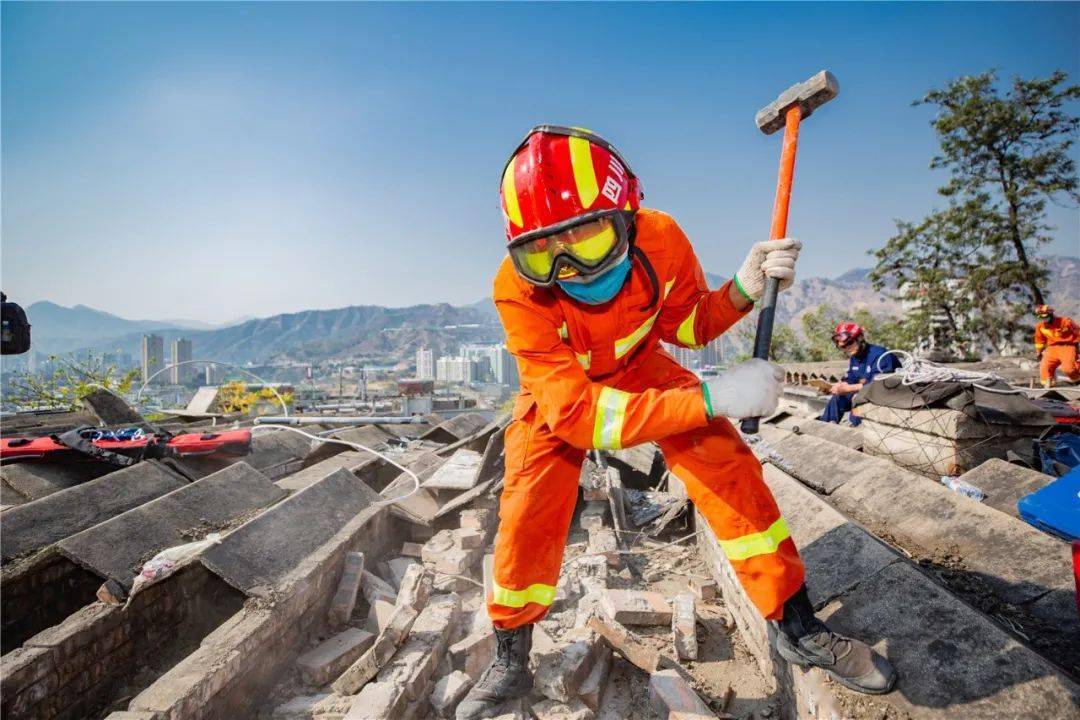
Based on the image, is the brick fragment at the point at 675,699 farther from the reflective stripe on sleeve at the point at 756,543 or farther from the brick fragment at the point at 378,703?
the brick fragment at the point at 378,703

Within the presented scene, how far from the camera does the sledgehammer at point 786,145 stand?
233 cm

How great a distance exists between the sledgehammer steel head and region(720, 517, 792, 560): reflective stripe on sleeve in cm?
197

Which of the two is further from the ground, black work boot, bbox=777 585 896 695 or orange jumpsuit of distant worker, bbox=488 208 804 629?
orange jumpsuit of distant worker, bbox=488 208 804 629

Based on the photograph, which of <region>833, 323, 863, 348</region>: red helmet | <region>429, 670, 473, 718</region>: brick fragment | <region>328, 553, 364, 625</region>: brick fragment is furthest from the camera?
<region>833, 323, 863, 348</region>: red helmet

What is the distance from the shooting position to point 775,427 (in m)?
6.39

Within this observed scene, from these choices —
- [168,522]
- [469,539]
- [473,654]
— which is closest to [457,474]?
[469,539]

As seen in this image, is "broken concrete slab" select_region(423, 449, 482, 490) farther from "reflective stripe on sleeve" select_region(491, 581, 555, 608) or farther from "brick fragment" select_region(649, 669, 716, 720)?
"brick fragment" select_region(649, 669, 716, 720)

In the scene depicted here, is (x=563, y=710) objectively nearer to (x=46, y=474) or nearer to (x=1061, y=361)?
(x=46, y=474)

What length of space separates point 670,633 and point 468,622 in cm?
124

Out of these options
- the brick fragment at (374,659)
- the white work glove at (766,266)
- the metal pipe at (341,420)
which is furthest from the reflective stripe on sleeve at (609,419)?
the metal pipe at (341,420)

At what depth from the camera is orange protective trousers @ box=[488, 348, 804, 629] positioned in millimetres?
2051

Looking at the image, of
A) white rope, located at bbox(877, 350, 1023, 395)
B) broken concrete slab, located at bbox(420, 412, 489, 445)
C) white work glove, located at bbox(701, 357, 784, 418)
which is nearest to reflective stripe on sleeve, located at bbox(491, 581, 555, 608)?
white work glove, located at bbox(701, 357, 784, 418)

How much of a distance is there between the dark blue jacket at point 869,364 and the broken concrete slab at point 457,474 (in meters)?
5.37

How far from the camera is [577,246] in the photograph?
211cm
